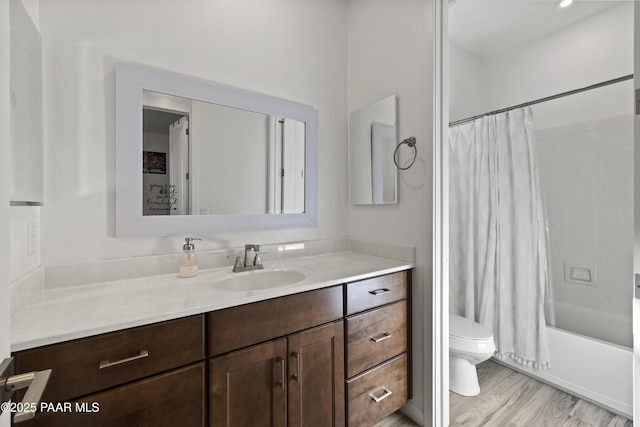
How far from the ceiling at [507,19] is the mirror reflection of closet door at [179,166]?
2.02m

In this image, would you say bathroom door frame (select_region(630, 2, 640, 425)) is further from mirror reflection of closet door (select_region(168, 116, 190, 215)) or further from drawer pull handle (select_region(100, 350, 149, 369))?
mirror reflection of closet door (select_region(168, 116, 190, 215))

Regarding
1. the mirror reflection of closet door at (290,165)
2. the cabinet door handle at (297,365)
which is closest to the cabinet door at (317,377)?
the cabinet door handle at (297,365)

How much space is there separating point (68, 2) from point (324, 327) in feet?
5.60

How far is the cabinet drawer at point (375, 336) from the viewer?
129 cm

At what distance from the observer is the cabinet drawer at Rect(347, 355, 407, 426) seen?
1.30 m

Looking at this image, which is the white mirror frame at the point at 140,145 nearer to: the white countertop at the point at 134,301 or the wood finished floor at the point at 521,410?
the white countertop at the point at 134,301

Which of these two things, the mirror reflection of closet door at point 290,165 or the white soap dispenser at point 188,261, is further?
the mirror reflection of closet door at point 290,165

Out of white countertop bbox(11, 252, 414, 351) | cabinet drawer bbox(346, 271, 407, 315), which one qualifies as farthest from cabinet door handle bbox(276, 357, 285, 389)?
cabinet drawer bbox(346, 271, 407, 315)

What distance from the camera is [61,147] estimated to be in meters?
1.12

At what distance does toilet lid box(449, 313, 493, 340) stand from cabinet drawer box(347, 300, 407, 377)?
1.51ft

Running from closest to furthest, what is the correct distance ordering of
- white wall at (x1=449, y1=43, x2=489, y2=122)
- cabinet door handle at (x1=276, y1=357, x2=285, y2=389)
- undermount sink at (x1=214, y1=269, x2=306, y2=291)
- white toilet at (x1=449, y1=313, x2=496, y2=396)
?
cabinet door handle at (x1=276, y1=357, x2=285, y2=389) → undermount sink at (x1=214, y1=269, x2=306, y2=291) → white toilet at (x1=449, y1=313, x2=496, y2=396) → white wall at (x1=449, y1=43, x2=489, y2=122)

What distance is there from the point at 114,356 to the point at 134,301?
21 centimetres

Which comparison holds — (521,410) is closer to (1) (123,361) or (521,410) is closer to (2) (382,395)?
(2) (382,395)

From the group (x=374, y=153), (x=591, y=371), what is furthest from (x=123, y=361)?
(x=591, y=371)
